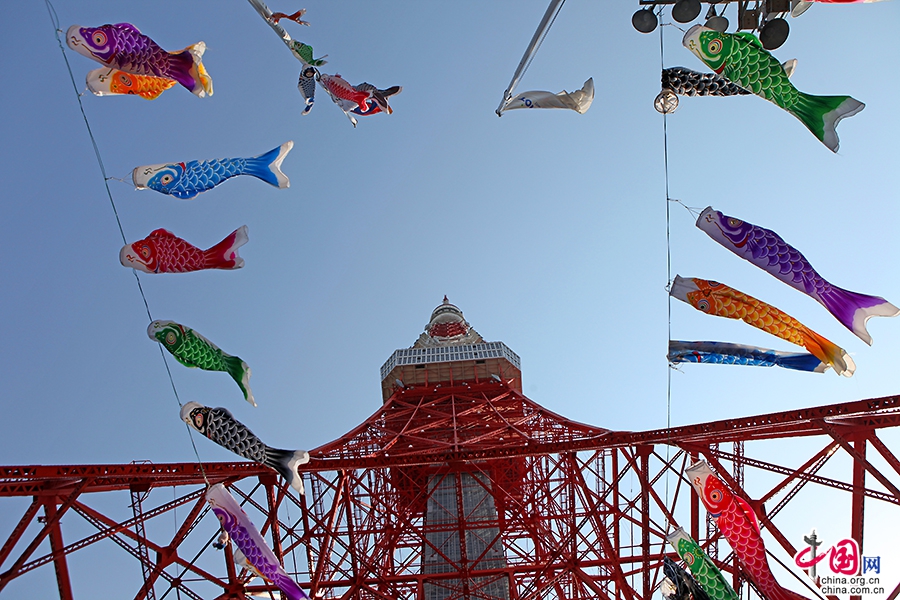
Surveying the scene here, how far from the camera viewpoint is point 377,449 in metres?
27.9

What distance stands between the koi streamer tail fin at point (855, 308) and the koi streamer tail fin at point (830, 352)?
1184 millimetres

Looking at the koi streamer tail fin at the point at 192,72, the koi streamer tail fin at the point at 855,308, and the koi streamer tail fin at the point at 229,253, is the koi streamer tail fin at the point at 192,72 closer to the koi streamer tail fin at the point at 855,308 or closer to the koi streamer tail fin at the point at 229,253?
the koi streamer tail fin at the point at 229,253

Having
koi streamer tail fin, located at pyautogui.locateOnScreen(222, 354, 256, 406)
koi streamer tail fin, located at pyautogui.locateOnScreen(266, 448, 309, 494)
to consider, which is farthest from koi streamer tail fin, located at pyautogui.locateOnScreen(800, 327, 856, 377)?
koi streamer tail fin, located at pyautogui.locateOnScreen(222, 354, 256, 406)

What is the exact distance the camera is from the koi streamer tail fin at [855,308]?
29.8 ft

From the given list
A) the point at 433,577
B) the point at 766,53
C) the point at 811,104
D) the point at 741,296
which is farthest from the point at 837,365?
the point at 433,577

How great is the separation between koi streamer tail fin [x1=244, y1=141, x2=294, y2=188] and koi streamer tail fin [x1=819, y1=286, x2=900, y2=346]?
7.38 m

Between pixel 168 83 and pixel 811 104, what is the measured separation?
8.92 meters

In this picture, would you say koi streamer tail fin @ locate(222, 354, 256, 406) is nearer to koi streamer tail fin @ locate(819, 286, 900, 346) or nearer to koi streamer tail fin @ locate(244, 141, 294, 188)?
koi streamer tail fin @ locate(244, 141, 294, 188)

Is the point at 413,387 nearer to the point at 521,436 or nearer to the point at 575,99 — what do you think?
the point at 521,436

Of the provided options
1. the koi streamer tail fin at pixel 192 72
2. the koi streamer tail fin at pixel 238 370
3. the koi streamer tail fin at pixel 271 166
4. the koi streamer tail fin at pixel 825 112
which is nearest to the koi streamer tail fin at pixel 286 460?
the koi streamer tail fin at pixel 238 370

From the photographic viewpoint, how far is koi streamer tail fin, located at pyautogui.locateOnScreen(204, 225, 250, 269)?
10.8m

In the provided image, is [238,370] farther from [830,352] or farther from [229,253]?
[830,352]

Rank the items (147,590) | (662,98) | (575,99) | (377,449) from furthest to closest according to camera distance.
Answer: (377,449) < (147,590) < (575,99) < (662,98)

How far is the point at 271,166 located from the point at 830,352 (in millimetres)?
8369
